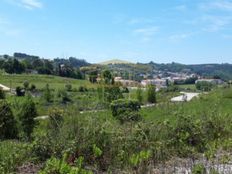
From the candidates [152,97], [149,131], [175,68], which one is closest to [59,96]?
[152,97]

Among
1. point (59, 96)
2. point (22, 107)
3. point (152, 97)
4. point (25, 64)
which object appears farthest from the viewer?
point (25, 64)

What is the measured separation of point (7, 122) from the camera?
12523 millimetres

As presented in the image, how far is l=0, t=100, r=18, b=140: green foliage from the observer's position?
12203 mm

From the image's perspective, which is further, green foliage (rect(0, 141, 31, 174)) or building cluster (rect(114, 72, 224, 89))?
building cluster (rect(114, 72, 224, 89))

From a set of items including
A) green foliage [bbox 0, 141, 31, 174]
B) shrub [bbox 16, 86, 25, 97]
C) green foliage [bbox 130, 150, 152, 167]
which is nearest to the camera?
green foliage [bbox 0, 141, 31, 174]

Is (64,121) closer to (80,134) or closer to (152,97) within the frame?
(80,134)

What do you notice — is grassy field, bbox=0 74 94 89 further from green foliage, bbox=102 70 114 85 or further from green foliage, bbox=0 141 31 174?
green foliage, bbox=0 141 31 174

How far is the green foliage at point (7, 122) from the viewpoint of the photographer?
12.2 m

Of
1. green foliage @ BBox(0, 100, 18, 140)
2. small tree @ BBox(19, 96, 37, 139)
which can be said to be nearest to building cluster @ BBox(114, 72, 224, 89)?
small tree @ BBox(19, 96, 37, 139)

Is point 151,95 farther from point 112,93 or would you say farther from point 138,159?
point 138,159

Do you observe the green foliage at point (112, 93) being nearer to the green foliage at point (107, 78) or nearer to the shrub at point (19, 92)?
the green foliage at point (107, 78)

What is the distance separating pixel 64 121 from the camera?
5.10 m

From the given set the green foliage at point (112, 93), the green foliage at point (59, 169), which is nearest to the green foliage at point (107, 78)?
the green foliage at point (112, 93)

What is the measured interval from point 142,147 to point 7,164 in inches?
62.9
